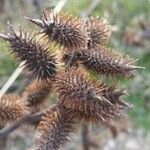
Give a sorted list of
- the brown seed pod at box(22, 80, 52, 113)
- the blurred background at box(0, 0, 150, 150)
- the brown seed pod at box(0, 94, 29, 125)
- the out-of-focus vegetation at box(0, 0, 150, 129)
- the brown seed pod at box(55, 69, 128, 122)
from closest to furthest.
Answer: the brown seed pod at box(55, 69, 128, 122)
the brown seed pod at box(0, 94, 29, 125)
the brown seed pod at box(22, 80, 52, 113)
the blurred background at box(0, 0, 150, 150)
the out-of-focus vegetation at box(0, 0, 150, 129)

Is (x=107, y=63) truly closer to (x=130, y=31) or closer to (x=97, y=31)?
(x=97, y=31)

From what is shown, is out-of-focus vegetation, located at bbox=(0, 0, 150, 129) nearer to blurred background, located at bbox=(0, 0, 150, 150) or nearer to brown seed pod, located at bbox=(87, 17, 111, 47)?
blurred background, located at bbox=(0, 0, 150, 150)

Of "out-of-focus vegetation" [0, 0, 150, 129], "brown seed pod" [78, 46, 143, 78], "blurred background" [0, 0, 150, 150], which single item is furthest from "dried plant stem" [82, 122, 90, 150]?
"brown seed pod" [78, 46, 143, 78]

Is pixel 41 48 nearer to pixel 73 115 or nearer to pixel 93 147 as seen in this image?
pixel 73 115

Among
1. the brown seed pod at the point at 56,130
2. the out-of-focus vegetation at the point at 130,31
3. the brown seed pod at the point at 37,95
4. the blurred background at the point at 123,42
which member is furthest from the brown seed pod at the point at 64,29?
the out-of-focus vegetation at the point at 130,31

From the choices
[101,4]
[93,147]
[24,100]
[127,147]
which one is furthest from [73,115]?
[127,147]

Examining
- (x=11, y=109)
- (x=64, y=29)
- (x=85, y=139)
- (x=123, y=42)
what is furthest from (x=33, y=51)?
(x=123, y=42)
